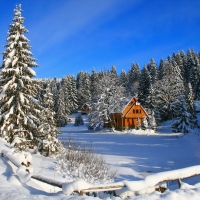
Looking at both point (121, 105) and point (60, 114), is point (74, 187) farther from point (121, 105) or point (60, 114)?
point (60, 114)

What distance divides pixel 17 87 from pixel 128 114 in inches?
1269

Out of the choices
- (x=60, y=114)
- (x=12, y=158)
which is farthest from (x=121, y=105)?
(x=12, y=158)

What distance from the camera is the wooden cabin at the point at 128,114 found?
4622cm

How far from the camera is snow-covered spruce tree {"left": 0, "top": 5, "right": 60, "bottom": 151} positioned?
1631cm

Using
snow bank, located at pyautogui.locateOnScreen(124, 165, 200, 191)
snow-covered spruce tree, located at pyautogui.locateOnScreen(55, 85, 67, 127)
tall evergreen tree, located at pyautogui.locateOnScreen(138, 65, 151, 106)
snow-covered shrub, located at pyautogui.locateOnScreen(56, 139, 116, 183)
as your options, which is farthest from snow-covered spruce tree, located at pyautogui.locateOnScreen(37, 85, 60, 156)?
tall evergreen tree, located at pyautogui.locateOnScreen(138, 65, 151, 106)

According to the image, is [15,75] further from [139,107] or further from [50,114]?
[139,107]

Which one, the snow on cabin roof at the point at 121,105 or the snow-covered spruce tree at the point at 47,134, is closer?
the snow-covered spruce tree at the point at 47,134

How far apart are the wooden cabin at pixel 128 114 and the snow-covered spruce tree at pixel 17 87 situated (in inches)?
1169

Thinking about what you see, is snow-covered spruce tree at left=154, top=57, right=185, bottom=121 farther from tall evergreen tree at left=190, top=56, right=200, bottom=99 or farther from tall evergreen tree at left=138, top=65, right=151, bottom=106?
tall evergreen tree at left=190, top=56, right=200, bottom=99

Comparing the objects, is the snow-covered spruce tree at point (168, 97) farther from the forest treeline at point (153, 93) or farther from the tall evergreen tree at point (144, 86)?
the tall evergreen tree at point (144, 86)

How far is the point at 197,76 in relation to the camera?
62188mm

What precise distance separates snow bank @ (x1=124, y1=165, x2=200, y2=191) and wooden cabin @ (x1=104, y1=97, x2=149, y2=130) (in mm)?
38322

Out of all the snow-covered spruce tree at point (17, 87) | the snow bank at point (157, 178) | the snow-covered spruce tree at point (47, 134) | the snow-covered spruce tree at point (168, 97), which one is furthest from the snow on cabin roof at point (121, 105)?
the snow bank at point (157, 178)

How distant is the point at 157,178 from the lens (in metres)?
6.45
